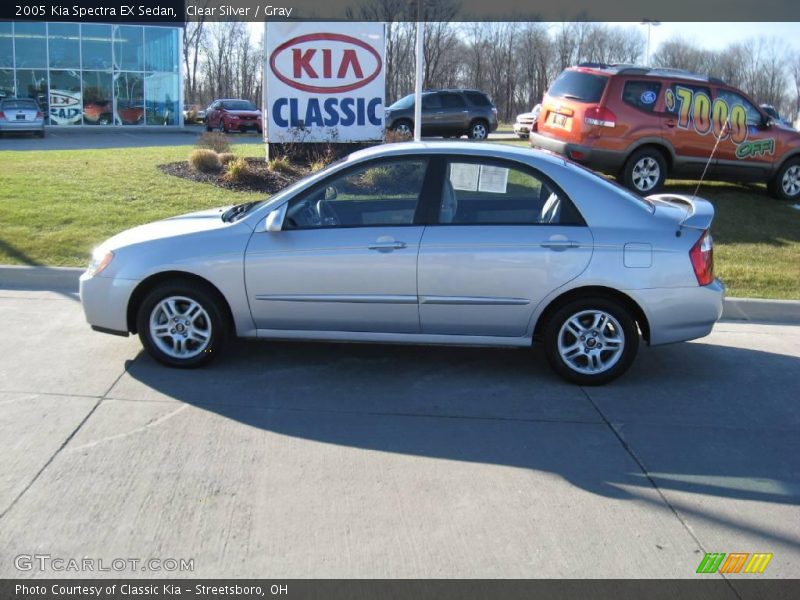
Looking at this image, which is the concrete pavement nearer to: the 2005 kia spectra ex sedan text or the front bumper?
the front bumper

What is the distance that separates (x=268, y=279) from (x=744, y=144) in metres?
10.2

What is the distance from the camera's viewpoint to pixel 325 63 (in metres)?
14.6

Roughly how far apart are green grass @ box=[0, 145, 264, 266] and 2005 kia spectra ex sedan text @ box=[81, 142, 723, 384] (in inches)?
137

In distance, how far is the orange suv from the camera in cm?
1248

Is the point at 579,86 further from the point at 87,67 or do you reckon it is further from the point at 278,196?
the point at 87,67

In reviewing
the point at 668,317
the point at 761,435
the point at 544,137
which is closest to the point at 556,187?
the point at 668,317

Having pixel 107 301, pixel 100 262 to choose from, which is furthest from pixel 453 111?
pixel 107 301

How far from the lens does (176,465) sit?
431 centimetres

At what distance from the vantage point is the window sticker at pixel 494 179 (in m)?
5.82

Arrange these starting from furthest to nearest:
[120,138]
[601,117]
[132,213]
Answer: [120,138] → [601,117] → [132,213]

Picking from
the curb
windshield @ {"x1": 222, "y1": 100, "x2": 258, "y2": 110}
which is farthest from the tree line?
the curb

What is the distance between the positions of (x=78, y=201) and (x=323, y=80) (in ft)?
17.5

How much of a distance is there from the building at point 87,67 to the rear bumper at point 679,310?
3659cm

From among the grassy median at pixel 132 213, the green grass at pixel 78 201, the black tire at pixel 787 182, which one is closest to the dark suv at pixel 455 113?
the green grass at pixel 78 201
